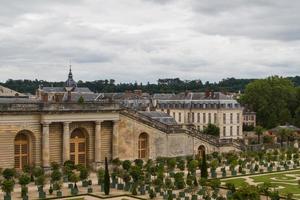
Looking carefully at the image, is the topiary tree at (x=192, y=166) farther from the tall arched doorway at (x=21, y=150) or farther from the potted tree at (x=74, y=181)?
the tall arched doorway at (x=21, y=150)

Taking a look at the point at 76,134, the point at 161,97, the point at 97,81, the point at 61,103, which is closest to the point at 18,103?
the point at 61,103

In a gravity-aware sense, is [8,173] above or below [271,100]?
below

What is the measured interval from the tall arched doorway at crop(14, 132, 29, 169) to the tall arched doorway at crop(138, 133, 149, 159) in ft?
41.4

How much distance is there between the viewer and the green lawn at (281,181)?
42.5 metres

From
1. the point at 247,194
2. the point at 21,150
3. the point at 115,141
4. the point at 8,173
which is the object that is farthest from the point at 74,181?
the point at 247,194

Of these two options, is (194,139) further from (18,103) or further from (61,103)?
(18,103)

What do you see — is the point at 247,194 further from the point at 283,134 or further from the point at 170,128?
the point at 283,134

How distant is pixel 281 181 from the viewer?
46.8 meters

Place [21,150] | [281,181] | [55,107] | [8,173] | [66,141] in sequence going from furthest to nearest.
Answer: [66,141] → [55,107] → [21,150] → [281,181] → [8,173]

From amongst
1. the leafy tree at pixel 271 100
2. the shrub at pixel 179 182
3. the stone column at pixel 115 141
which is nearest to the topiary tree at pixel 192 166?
the shrub at pixel 179 182

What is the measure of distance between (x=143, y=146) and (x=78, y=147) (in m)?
7.62

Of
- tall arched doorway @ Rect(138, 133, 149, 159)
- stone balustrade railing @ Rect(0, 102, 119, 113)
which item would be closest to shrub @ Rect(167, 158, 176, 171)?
tall arched doorway @ Rect(138, 133, 149, 159)

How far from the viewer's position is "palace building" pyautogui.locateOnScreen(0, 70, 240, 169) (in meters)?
49.8

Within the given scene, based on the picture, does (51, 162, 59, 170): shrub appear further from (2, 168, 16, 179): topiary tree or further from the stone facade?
(2, 168, 16, 179): topiary tree
